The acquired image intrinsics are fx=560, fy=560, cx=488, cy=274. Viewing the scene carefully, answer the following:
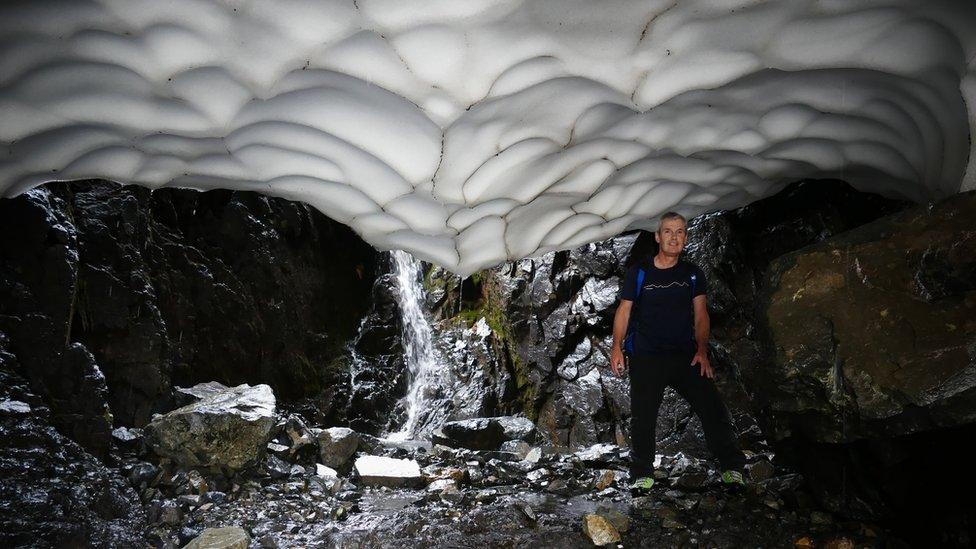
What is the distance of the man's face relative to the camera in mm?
4277

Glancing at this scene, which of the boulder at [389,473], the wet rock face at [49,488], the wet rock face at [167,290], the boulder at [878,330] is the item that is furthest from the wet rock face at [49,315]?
the boulder at [878,330]

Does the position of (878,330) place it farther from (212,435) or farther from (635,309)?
(212,435)

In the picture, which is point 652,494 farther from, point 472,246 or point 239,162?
point 239,162

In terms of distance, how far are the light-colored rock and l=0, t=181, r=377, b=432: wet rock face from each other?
1.76 m

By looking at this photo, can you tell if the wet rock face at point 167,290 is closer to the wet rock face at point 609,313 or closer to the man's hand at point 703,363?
the wet rock face at point 609,313

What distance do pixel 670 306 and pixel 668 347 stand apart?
1.05 feet

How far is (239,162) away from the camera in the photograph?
4516mm

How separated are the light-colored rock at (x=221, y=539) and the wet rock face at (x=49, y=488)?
43cm

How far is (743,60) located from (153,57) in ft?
12.9

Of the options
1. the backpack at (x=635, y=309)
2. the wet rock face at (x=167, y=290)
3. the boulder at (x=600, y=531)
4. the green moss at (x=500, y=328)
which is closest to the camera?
the boulder at (x=600, y=531)

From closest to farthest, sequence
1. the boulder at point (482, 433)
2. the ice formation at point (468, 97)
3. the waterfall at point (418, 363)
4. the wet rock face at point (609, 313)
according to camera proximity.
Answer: the ice formation at point (468, 97) < the wet rock face at point (609, 313) < the boulder at point (482, 433) < the waterfall at point (418, 363)

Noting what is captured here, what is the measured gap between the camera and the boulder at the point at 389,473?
5164 millimetres

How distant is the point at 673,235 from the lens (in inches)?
169

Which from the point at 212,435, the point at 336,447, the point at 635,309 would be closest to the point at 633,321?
the point at 635,309
